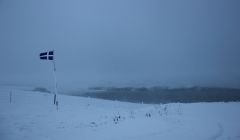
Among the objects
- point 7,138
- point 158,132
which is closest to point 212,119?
point 158,132

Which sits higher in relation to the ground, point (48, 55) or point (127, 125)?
point (48, 55)

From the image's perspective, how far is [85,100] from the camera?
29.2 m

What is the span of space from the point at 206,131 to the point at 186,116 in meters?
3.73

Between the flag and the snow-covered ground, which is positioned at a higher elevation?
the flag

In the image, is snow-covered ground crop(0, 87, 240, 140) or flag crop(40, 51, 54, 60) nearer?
snow-covered ground crop(0, 87, 240, 140)

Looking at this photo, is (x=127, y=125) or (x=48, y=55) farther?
(x=48, y=55)

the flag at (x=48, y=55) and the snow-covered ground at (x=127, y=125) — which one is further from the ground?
the flag at (x=48, y=55)

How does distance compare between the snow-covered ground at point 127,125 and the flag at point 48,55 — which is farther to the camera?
the flag at point 48,55

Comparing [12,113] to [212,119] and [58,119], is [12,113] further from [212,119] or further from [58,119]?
[212,119]

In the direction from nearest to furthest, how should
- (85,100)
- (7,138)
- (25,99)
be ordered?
(7,138) < (25,99) < (85,100)

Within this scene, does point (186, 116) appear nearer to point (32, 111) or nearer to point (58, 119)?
point (58, 119)

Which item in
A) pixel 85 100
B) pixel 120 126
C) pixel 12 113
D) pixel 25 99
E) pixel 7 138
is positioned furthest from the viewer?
pixel 85 100

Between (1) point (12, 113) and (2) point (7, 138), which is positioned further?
(1) point (12, 113)

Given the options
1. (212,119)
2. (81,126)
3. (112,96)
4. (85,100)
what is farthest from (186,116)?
(112,96)
